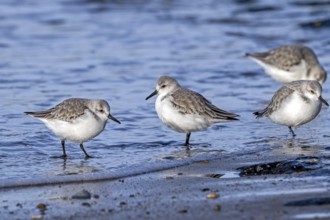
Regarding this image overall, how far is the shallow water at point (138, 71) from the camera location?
902cm

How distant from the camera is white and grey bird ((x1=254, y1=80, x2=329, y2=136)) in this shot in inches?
379

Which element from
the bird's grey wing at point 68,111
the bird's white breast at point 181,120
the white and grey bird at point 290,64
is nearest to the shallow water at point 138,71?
the bird's white breast at point 181,120

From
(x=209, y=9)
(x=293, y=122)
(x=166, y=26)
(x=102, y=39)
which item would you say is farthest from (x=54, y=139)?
(x=209, y=9)

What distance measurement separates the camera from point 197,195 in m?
6.84

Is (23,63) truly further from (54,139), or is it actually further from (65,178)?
(65,178)

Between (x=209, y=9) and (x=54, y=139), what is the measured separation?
11010 millimetres

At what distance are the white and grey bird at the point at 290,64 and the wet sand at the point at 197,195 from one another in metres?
5.20

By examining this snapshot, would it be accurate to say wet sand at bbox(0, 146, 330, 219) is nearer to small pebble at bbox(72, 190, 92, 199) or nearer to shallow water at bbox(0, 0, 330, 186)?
small pebble at bbox(72, 190, 92, 199)

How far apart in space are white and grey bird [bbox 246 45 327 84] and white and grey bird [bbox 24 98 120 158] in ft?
15.9

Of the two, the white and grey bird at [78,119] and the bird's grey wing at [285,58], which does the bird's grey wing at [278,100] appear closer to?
the white and grey bird at [78,119]

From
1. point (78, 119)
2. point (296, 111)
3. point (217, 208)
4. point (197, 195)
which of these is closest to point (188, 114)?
point (296, 111)

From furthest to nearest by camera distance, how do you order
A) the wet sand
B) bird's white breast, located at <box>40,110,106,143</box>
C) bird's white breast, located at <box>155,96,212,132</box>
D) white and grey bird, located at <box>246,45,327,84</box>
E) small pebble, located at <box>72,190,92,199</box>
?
1. white and grey bird, located at <box>246,45,327,84</box>
2. bird's white breast, located at <box>155,96,212,132</box>
3. bird's white breast, located at <box>40,110,106,143</box>
4. small pebble, located at <box>72,190,92,199</box>
5. the wet sand

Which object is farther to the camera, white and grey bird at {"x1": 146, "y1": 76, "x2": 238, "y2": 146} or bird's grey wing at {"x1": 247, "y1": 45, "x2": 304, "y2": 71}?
bird's grey wing at {"x1": 247, "y1": 45, "x2": 304, "y2": 71}

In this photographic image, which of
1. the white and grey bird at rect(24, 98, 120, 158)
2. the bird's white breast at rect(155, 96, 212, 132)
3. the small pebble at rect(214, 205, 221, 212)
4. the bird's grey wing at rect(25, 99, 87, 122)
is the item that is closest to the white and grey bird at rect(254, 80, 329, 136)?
the bird's white breast at rect(155, 96, 212, 132)
